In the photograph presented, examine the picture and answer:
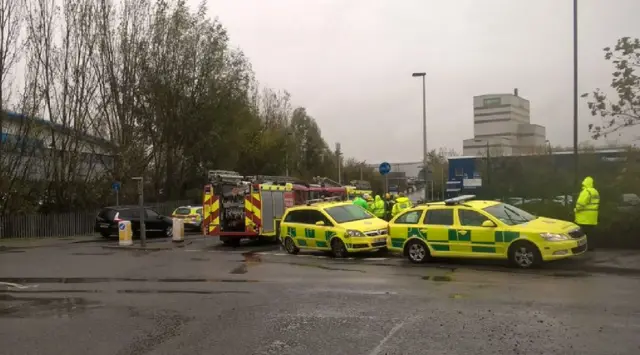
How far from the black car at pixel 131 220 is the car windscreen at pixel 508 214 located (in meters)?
19.5

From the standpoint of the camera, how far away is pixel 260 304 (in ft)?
30.7

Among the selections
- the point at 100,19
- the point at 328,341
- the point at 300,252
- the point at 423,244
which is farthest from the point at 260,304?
the point at 100,19

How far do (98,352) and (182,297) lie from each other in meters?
3.60

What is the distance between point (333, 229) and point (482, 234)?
4572 mm

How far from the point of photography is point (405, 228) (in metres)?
14.8

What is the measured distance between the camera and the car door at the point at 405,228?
1458 centimetres

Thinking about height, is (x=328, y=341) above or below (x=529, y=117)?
below

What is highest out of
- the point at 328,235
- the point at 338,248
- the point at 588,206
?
the point at 588,206

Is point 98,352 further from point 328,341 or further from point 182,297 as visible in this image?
point 182,297

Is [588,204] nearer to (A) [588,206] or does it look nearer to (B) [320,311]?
(A) [588,206]

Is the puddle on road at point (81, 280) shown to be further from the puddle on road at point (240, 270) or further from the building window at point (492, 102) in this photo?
the building window at point (492, 102)

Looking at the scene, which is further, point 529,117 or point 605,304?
point 529,117

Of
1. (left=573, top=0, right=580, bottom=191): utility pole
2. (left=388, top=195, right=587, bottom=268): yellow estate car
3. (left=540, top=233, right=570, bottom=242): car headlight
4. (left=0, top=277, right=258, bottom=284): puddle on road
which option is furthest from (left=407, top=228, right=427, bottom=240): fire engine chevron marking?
(left=573, top=0, right=580, bottom=191): utility pole

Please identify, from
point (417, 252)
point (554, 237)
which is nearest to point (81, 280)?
point (417, 252)
